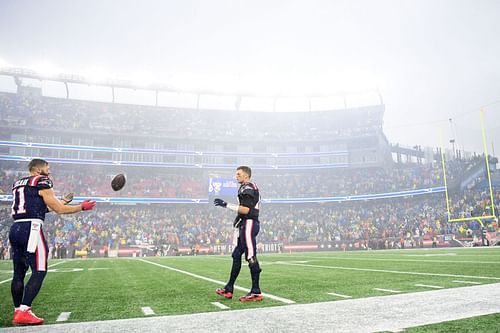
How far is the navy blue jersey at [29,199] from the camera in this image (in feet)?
15.5

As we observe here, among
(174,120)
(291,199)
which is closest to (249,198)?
(291,199)

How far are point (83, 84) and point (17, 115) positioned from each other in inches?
368

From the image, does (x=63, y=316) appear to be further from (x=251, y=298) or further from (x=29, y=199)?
(x=251, y=298)

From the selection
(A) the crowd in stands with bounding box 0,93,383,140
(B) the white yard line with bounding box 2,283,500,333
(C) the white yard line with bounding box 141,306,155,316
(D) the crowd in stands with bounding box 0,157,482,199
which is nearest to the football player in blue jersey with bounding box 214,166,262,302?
(B) the white yard line with bounding box 2,283,500,333

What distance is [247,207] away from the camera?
5988 mm

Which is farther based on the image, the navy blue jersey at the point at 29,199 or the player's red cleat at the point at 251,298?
the player's red cleat at the point at 251,298

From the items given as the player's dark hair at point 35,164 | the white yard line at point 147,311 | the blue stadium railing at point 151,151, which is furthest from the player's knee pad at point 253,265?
the blue stadium railing at point 151,151

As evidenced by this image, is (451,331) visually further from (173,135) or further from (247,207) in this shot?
(173,135)

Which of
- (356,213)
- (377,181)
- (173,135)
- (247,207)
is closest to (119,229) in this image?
(173,135)

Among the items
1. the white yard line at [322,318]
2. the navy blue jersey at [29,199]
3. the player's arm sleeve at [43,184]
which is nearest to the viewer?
the white yard line at [322,318]

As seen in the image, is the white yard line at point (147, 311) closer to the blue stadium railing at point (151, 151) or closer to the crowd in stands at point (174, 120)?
the blue stadium railing at point (151, 151)

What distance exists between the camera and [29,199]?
15.6 feet

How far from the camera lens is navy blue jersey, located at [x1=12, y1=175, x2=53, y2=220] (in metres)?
4.72

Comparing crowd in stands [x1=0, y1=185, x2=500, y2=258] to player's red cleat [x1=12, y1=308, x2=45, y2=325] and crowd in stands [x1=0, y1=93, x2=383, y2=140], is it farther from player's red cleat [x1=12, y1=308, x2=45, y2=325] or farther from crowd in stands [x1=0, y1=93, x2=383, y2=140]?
player's red cleat [x1=12, y1=308, x2=45, y2=325]
